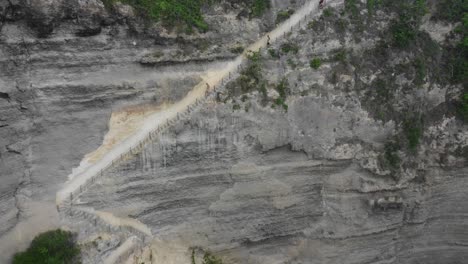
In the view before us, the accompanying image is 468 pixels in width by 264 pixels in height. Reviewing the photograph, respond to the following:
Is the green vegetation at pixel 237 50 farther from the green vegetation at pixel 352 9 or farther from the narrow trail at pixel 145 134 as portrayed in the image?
the green vegetation at pixel 352 9

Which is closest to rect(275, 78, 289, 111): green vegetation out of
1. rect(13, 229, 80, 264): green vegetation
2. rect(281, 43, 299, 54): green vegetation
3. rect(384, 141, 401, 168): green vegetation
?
rect(281, 43, 299, 54): green vegetation

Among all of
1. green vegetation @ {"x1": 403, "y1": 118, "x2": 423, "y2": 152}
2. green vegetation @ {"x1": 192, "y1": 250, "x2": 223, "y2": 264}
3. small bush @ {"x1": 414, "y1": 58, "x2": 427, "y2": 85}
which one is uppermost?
small bush @ {"x1": 414, "y1": 58, "x2": 427, "y2": 85}

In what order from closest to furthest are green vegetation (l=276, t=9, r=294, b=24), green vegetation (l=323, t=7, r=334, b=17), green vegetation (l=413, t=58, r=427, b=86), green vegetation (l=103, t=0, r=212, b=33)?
green vegetation (l=103, t=0, r=212, b=33) → green vegetation (l=276, t=9, r=294, b=24) → green vegetation (l=323, t=7, r=334, b=17) → green vegetation (l=413, t=58, r=427, b=86)

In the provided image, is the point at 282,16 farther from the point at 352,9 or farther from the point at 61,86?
the point at 61,86

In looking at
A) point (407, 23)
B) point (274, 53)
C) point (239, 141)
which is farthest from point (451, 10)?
point (239, 141)

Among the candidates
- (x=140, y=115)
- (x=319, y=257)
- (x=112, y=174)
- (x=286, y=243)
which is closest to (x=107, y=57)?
(x=140, y=115)

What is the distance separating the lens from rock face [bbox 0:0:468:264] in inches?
794

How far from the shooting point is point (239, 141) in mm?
22953

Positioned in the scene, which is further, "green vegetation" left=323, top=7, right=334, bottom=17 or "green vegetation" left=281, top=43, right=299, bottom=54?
"green vegetation" left=323, top=7, right=334, bottom=17

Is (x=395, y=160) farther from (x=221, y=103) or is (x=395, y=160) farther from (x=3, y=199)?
(x=3, y=199)

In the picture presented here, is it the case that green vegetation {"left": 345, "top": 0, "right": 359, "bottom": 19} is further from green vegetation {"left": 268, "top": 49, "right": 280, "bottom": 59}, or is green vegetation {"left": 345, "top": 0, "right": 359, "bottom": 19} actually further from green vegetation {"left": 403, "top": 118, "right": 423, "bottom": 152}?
green vegetation {"left": 403, "top": 118, "right": 423, "bottom": 152}

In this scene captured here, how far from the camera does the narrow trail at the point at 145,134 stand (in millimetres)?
20922

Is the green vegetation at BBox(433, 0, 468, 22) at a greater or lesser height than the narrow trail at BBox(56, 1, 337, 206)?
greater

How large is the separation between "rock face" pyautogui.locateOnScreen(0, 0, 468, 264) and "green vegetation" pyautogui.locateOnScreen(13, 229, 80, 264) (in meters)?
0.59
